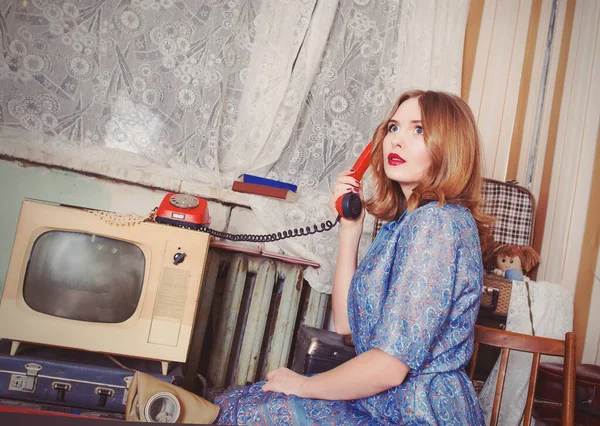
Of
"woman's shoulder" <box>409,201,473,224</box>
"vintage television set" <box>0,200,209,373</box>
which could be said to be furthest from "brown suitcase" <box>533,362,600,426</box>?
"vintage television set" <box>0,200,209,373</box>

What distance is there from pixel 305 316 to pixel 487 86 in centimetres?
157

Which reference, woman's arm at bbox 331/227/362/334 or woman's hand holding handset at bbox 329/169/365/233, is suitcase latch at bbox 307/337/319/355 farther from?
woman's hand holding handset at bbox 329/169/365/233

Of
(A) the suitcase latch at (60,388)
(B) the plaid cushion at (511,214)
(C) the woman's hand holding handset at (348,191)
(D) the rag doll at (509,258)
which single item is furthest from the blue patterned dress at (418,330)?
(B) the plaid cushion at (511,214)

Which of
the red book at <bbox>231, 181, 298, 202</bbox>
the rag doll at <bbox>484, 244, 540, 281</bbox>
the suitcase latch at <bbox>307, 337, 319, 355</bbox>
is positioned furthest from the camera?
the rag doll at <bbox>484, 244, 540, 281</bbox>

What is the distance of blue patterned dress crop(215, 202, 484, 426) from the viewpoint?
0.90 meters

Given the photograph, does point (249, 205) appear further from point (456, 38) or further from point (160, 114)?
point (456, 38)

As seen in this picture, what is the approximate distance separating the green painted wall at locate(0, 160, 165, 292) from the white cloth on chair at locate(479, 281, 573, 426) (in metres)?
1.64

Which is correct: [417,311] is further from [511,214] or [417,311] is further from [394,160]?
[511,214]

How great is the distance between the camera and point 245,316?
2129 mm

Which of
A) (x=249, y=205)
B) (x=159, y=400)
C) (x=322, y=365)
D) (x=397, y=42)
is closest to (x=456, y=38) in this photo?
(x=397, y=42)

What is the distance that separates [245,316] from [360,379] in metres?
1.28

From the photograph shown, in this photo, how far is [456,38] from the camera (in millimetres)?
2424

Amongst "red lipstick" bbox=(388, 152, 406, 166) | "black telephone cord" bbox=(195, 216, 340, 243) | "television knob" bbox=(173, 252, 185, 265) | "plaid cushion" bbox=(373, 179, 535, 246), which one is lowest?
"television knob" bbox=(173, 252, 185, 265)

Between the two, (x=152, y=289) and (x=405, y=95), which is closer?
(x=405, y=95)
